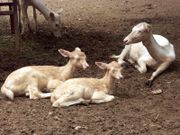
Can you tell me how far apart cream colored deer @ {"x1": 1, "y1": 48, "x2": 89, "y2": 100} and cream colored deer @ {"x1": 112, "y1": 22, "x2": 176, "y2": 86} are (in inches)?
42.9

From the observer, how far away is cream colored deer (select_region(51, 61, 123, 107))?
237 inches

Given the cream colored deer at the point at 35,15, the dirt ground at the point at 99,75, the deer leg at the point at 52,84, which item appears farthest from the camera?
the cream colored deer at the point at 35,15

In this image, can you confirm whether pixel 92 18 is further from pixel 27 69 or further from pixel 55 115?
pixel 55 115

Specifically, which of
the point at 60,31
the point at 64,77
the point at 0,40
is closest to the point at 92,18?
the point at 60,31

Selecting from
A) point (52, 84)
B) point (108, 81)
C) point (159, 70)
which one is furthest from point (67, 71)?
point (159, 70)

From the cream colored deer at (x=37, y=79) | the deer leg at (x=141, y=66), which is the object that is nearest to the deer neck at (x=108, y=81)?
the cream colored deer at (x=37, y=79)

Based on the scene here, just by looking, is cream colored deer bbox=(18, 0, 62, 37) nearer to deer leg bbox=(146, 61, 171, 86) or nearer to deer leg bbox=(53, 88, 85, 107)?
deer leg bbox=(146, 61, 171, 86)

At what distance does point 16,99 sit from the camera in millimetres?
6398

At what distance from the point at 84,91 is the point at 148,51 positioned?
1980 millimetres

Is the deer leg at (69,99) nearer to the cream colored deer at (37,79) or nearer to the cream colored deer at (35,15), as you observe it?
the cream colored deer at (37,79)

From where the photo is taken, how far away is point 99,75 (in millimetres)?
7508

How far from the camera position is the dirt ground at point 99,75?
5473mm

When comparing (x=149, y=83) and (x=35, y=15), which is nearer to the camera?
(x=149, y=83)

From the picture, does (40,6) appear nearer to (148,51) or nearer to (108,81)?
(148,51)
